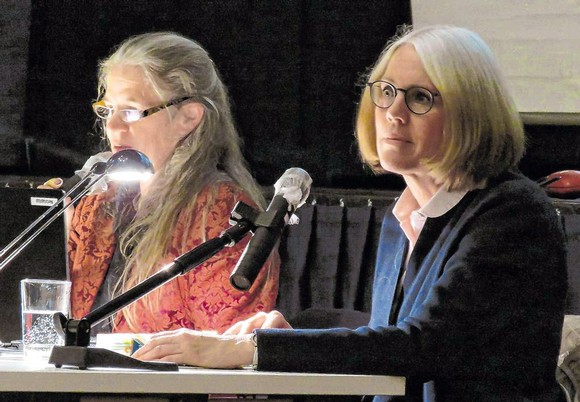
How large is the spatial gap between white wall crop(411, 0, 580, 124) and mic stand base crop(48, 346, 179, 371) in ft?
8.92

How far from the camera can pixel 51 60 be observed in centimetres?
396

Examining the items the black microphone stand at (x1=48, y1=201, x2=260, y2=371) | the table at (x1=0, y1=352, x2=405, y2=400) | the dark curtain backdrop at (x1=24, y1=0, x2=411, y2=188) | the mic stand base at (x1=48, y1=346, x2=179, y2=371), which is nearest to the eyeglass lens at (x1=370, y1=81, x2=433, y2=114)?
the black microphone stand at (x1=48, y1=201, x2=260, y2=371)

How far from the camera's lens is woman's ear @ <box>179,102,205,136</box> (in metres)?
2.69

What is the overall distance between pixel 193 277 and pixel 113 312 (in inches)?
→ 38.6

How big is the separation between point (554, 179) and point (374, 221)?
2.20 feet

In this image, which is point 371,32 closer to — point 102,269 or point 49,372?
point 102,269

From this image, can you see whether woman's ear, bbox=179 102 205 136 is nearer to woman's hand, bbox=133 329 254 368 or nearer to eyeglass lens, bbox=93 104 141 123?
eyeglass lens, bbox=93 104 141 123

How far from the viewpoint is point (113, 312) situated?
1.46 m

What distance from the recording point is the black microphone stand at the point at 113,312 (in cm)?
143

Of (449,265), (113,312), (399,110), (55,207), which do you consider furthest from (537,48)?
(113,312)

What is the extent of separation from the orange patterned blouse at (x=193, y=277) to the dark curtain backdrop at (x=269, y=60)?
1314 mm

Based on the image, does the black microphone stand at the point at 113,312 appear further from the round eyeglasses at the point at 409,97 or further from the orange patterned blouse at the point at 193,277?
the orange patterned blouse at the point at 193,277

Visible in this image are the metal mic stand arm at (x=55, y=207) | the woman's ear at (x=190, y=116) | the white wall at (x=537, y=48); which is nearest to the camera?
the metal mic stand arm at (x=55, y=207)

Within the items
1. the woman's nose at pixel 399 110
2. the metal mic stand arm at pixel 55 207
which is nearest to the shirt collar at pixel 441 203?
the woman's nose at pixel 399 110
